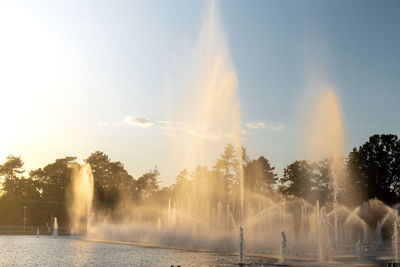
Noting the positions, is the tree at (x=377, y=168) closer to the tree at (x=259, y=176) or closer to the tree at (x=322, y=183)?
the tree at (x=322, y=183)

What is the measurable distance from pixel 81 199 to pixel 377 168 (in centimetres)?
5129

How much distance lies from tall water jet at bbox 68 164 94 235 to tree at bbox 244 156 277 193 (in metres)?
30.6

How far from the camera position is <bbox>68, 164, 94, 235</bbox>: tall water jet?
77.5 meters

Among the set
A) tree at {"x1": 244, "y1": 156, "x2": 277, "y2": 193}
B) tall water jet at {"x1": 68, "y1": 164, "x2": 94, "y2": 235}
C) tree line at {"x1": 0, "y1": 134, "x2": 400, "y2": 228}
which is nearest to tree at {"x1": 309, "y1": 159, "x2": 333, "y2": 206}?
tree line at {"x1": 0, "y1": 134, "x2": 400, "y2": 228}

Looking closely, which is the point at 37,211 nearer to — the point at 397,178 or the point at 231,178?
the point at 231,178

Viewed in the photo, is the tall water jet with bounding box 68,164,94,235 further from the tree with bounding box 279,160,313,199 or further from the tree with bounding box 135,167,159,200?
the tree with bounding box 279,160,313,199

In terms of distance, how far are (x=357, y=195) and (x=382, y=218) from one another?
449cm

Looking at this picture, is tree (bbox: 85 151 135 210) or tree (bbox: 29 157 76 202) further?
tree (bbox: 85 151 135 210)

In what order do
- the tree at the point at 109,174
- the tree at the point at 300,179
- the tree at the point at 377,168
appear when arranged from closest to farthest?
the tree at the point at 377,168 < the tree at the point at 300,179 < the tree at the point at 109,174

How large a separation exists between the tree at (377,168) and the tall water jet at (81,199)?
39850 mm

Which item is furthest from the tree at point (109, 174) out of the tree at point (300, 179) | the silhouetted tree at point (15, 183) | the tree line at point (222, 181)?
the tree at point (300, 179)

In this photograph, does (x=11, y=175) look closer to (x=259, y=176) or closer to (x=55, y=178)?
(x=55, y=178)

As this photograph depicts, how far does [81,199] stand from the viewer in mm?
85625

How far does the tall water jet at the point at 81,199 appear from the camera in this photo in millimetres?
77500
